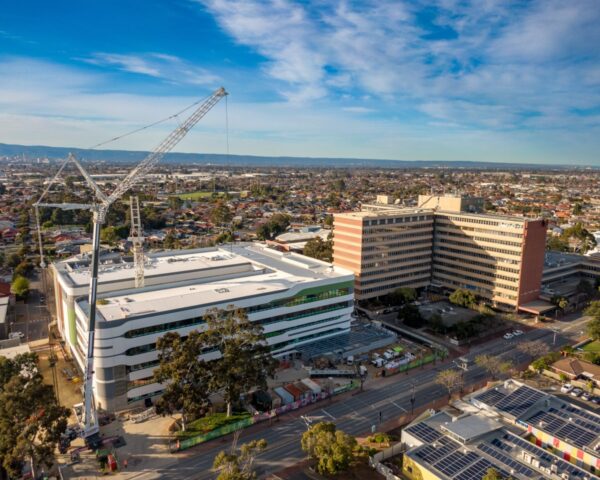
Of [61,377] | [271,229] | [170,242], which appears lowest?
[61,377]

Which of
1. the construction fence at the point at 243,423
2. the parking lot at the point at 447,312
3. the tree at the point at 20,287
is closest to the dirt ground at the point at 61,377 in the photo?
the construction fence at the point at 243,423

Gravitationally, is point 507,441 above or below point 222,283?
below

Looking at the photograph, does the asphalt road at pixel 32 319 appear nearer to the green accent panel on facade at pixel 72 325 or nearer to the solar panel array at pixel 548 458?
the green accent panel on facade at pixel 72 325

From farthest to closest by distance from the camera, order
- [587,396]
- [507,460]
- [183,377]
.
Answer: [587,396]
[183,377]
[507,460]

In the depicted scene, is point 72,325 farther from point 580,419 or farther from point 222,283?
point 580,419

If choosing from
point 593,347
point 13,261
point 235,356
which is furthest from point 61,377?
point 593,347

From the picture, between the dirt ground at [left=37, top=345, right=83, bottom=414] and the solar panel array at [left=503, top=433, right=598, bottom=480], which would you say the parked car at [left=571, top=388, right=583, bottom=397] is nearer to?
the solar panel array at [left=503, top=433, right=598, bottom=480]

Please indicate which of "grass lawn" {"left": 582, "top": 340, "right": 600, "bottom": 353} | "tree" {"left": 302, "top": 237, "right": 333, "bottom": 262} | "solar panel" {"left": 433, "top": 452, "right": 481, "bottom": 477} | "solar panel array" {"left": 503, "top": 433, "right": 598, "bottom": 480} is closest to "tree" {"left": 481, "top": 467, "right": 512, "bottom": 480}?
"solar panel" {"left": 433, "top": 452, "right": 481, "bottom": 477}
